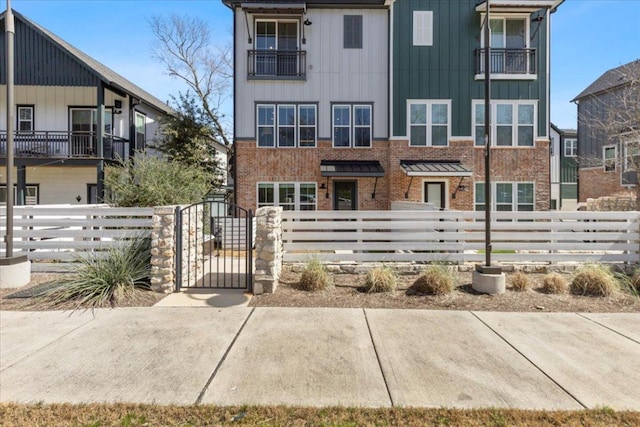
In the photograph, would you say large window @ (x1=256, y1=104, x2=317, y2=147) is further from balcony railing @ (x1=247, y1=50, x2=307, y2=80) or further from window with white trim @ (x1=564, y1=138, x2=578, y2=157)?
window with white trim @ (x1=564, y1=138, x2=578, y2=157)

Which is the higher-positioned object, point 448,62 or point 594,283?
point 448,62

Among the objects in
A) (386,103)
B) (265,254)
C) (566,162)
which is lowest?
(265,254)

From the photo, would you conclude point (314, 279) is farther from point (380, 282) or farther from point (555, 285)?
point (555, 285)

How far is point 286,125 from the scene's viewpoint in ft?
51.9

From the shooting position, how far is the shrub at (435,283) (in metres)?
6.63

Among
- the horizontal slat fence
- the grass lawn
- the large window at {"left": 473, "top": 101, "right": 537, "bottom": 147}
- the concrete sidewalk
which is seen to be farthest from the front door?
the grass lawn

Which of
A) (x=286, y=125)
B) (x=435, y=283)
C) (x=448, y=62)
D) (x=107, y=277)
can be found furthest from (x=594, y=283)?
(x=286, y=125)

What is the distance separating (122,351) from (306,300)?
296 cm

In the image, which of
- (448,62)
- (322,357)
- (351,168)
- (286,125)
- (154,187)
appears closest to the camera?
(322,357)

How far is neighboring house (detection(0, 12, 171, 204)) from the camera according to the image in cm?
1507

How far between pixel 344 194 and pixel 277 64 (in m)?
6.27

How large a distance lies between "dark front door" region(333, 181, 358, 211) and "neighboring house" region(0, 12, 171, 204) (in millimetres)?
9377

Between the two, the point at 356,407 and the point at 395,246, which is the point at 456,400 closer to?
the point at 356,407

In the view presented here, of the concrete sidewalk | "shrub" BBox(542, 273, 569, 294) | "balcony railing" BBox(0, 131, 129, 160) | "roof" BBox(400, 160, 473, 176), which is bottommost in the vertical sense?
the concrete sidewalk
